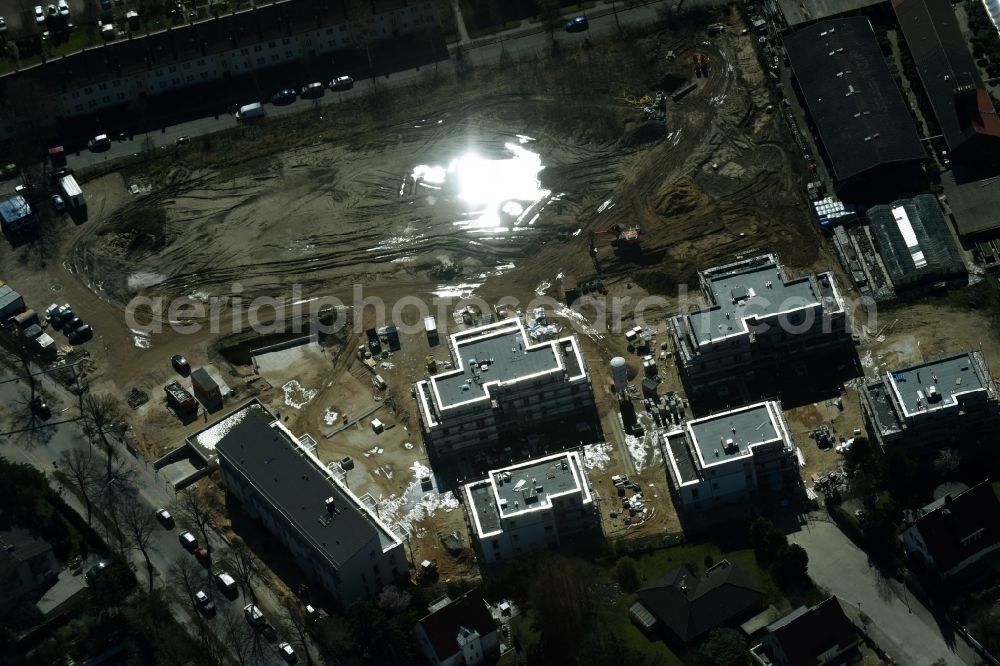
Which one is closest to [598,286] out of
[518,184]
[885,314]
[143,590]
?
[518,184]

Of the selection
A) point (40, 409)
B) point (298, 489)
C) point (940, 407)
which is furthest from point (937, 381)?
point (40, 409)

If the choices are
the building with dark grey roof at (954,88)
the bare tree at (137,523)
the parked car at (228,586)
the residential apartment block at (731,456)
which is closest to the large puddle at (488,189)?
the residential apartment block at (731,456)

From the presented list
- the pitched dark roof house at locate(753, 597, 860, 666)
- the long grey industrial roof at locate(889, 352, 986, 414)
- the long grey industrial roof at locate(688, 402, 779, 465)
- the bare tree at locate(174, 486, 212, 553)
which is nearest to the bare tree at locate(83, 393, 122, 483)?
the bare tree at locate(174, 486, 212, 553)

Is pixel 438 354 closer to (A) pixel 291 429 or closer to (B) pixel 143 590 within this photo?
(A) pixel 291 429

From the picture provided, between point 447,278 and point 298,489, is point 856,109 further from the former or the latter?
point 298,489

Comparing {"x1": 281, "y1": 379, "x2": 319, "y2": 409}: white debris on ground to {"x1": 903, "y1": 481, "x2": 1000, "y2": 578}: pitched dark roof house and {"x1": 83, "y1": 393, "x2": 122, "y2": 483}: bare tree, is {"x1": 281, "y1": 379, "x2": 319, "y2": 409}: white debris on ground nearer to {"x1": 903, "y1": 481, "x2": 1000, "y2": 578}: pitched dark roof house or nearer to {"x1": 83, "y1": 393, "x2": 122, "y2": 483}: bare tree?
{"x1": 83, "y1": 393, "x2": 122, "y2": 483}: bare tree

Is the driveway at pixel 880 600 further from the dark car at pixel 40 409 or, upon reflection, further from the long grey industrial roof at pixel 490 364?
the dark car at pixel 40 409
